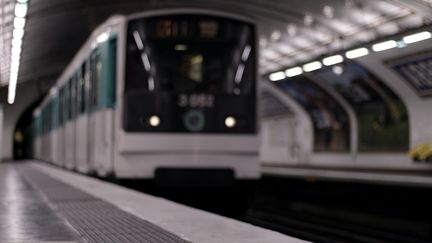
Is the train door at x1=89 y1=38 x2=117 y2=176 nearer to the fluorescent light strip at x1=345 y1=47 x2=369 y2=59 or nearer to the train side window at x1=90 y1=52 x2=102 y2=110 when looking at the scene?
the train side window at x1=90 y1=52 x2=102 y2=110

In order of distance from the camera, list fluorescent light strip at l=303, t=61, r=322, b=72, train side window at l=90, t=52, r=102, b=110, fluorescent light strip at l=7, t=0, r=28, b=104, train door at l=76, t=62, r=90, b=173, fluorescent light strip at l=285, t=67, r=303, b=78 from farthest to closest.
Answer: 1. fluorescent light strip at l=285, t=67, r=303, b=78
2. fluorescent light strip at l=303, t=61, r=322, b=72
3. fluorescent light strip at l=7, t=0, r=28, b=104
4. train door at l=76, t=62, r=90, b=173
5. train side window at l=90, t=52, r=102, b=110

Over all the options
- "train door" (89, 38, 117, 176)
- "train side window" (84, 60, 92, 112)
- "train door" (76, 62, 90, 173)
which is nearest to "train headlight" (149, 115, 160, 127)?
"train door" (89, 38, 117, 176)

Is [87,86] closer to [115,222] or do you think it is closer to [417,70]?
[115,222]

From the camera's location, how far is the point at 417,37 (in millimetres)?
18609

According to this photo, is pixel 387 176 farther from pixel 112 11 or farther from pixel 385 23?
pixel 112 11

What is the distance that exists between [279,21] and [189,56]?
585 inches

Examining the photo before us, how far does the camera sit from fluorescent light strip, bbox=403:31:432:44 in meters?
18.1

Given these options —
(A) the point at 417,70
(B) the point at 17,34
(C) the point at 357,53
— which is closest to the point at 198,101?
(A) the point at 417,70

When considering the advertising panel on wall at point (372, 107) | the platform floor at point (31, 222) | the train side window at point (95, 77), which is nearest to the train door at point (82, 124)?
the train side window at point (95, 77)

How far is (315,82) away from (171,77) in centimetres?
1799

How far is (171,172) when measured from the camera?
34.2 ft

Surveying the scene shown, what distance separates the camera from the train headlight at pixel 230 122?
10633 mm

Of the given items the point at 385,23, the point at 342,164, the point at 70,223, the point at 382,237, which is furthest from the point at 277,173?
the point at 70,223

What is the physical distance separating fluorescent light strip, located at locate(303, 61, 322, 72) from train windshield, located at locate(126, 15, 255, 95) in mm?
14092
